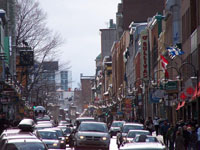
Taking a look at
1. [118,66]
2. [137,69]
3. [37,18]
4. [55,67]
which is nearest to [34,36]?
[37,18]

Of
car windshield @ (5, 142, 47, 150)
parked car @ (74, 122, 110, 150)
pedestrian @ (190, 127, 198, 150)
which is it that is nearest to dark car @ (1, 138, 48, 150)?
car windshield @ (5, 142, 47, 150)

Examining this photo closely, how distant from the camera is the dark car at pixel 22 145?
68.1 feet

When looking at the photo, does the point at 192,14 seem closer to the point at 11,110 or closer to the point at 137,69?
the point at 11,110

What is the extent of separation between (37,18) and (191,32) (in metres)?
21.3

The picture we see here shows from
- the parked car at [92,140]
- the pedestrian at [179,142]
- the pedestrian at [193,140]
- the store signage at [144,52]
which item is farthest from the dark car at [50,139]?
the store signage at [144,52]

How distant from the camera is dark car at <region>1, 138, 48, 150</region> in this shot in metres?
20.8

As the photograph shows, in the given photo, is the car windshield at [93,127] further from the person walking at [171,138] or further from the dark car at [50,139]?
the person walking at [171,138]

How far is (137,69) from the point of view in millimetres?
114812

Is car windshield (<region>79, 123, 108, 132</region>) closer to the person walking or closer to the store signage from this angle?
the person walking

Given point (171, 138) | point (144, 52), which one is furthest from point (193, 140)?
point (144, 52)

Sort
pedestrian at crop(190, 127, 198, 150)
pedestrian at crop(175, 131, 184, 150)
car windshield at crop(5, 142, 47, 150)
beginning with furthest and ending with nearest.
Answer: pedestrian at crop(190, 127, 198, 150) < pedestrian at crop(175, 131, 184, 150) < car windshield at crop(5, 142, 47, 150)

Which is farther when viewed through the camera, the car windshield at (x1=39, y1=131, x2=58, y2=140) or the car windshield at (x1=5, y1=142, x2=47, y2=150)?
the car windshield at (x1=39, y1=131, x2=58, y2=140)

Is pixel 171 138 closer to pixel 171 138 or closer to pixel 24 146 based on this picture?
pixel 171 138

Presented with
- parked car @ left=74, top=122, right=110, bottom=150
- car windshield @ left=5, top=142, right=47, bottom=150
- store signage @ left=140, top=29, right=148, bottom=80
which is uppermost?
store signage @ left=140, top=29, right=148, bottom=80
